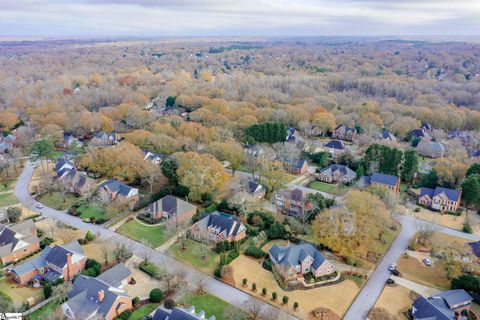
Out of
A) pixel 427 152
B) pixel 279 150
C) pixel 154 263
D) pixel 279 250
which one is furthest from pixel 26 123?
pixel 427 152

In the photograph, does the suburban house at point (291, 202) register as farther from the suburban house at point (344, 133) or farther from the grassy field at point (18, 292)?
the suburban house at point (344, 133)

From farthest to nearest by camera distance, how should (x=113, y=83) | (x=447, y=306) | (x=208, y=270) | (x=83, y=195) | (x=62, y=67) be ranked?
(x=62, y=67), (x=113, y=83), (x=83, y=195), (x=208, y=270), (x=447, y=306)

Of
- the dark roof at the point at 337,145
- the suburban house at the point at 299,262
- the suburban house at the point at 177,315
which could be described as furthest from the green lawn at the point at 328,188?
the suburban house at the point at 177,315

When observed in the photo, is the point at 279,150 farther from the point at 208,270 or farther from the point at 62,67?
the point at 62,67

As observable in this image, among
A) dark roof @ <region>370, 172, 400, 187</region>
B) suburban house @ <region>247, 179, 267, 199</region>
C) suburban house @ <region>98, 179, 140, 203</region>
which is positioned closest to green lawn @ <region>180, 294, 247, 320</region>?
suburban house @ <region>247, 179, 267, 199</region>

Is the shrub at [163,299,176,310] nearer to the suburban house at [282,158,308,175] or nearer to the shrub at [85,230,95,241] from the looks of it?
the shrub at [85,230,95,241]

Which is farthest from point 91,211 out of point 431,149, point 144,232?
point 431,149
